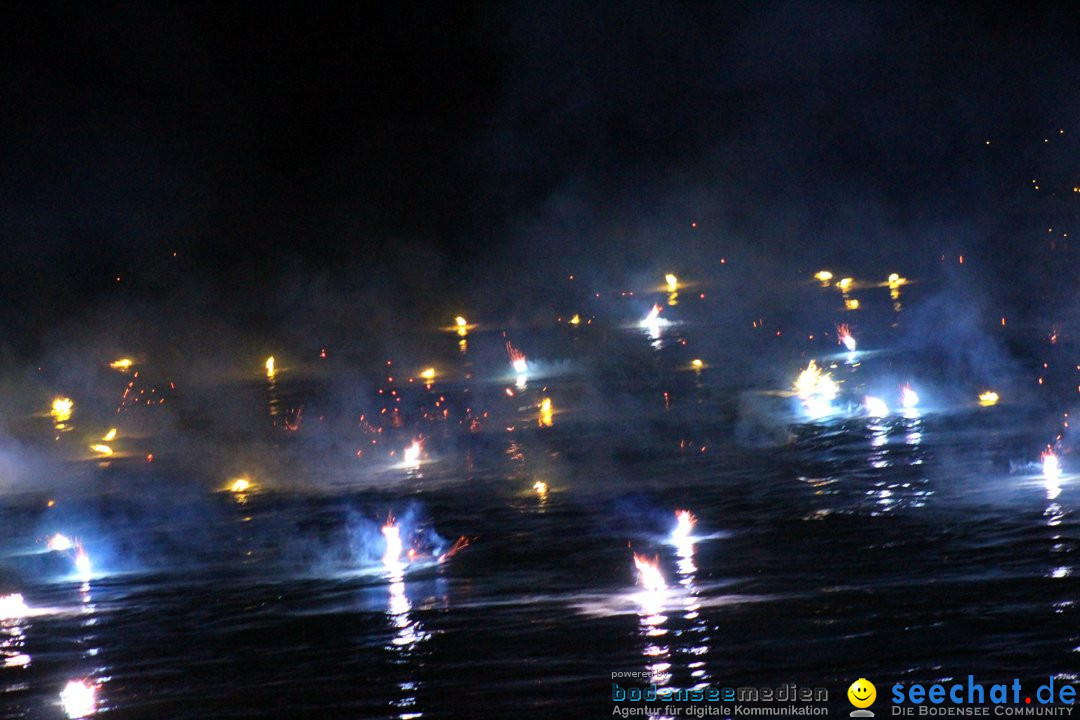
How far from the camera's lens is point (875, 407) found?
2391cm

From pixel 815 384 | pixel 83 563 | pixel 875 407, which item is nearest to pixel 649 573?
pixel 83 563

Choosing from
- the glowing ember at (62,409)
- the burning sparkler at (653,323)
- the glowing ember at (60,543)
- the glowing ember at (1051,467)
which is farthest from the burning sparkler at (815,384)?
the glowing ember at (62,409)

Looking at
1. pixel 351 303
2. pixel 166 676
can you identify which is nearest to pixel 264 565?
pixel 166 676

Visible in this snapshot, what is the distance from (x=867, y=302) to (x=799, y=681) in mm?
33574

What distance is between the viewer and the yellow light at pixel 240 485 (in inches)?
853

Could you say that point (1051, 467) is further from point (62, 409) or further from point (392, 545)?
point (62, 409)

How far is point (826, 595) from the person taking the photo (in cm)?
1286

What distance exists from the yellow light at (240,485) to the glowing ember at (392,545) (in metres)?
4.23

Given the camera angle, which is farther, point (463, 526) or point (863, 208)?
point (863, 208)

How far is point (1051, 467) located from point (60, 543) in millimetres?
13229

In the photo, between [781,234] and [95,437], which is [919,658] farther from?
→ [781,234]


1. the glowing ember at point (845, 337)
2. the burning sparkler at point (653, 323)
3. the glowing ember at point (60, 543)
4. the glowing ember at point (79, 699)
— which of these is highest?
the burning sparkler at point (653, 323)

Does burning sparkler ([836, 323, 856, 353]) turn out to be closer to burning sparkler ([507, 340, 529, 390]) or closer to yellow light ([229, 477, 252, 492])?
burning sparkler ([507, 340, 529, 390])

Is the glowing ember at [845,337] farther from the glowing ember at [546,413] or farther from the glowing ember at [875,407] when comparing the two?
the glowing ember at [546,413]
